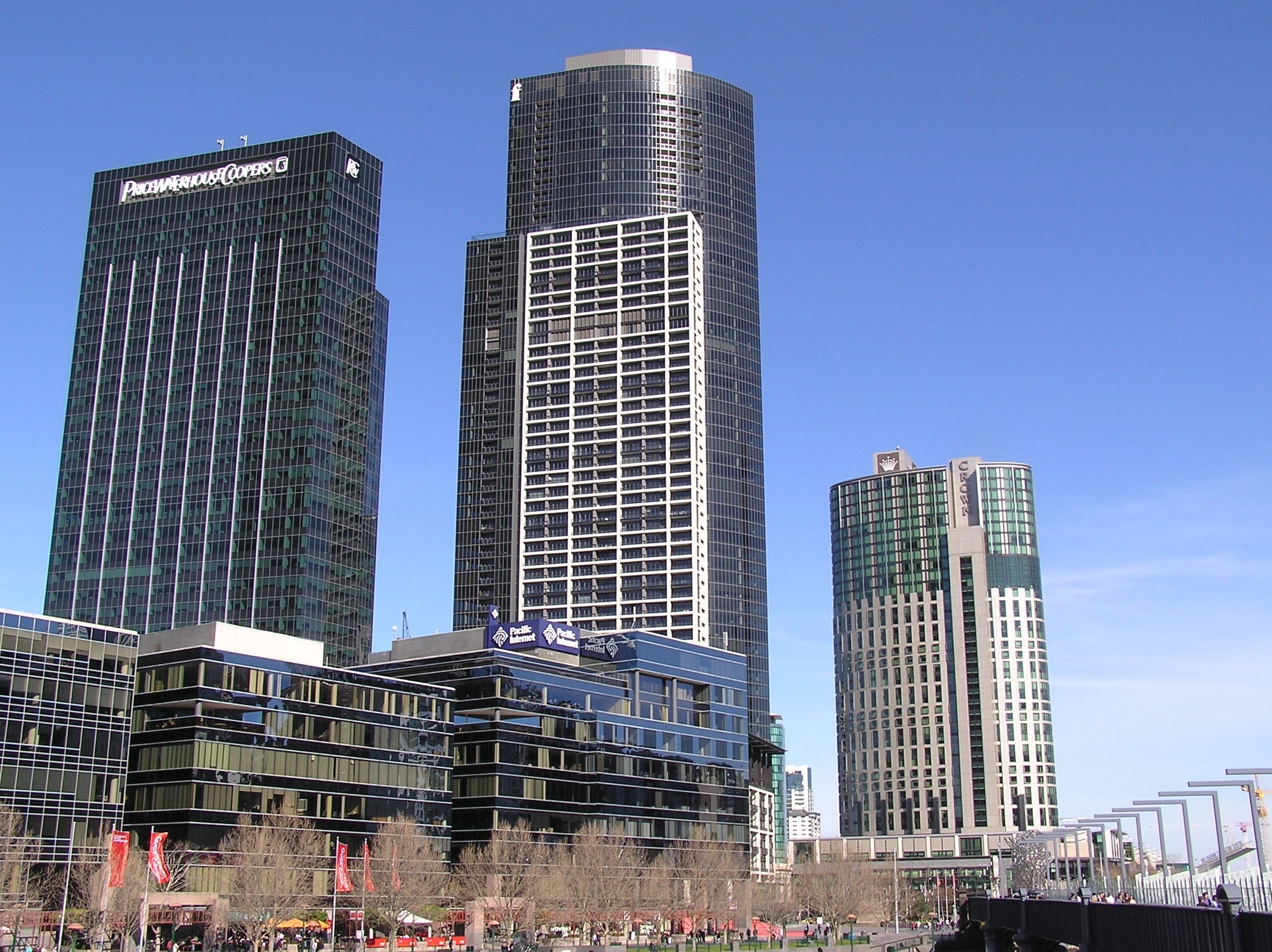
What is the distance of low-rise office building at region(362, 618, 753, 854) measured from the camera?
5738 inches

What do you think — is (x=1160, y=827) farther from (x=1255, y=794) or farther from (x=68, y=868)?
(x=68, y=868)

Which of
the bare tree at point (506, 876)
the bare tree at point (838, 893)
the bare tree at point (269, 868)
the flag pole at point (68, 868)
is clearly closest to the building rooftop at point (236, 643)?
the bare tree at point (269, 868)

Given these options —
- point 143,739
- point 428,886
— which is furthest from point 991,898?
point 143,739

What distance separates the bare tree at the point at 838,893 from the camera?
559 ft

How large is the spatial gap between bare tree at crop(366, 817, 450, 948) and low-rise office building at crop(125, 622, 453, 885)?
199 inches

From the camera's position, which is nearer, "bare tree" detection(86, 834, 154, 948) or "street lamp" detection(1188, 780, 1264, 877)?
"street lamp" detection(1188, 780, 1264, 877)

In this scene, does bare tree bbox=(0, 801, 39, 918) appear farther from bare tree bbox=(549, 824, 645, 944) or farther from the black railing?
the black railing

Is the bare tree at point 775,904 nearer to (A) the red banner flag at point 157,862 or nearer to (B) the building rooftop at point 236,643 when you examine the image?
(B) the building rooftop at point 236,643

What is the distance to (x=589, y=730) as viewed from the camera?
158 meters

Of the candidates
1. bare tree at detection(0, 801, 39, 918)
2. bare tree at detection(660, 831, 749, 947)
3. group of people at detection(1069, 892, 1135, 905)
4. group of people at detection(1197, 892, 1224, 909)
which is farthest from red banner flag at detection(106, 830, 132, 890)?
A: bare tree at detection(660, 831, 749, 947)

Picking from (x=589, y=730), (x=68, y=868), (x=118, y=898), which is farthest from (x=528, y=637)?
(x=118, y=898)

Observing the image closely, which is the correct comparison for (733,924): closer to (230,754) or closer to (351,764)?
(351,764)

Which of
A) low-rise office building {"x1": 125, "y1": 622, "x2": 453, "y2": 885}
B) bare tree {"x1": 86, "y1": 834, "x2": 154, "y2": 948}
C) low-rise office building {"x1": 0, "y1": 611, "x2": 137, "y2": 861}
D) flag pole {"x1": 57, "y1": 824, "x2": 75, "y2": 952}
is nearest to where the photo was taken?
bare tree {"x1": 86, "y1": 834, "x2": 154, "y2": 948}

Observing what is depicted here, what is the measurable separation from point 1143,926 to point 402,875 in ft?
258
